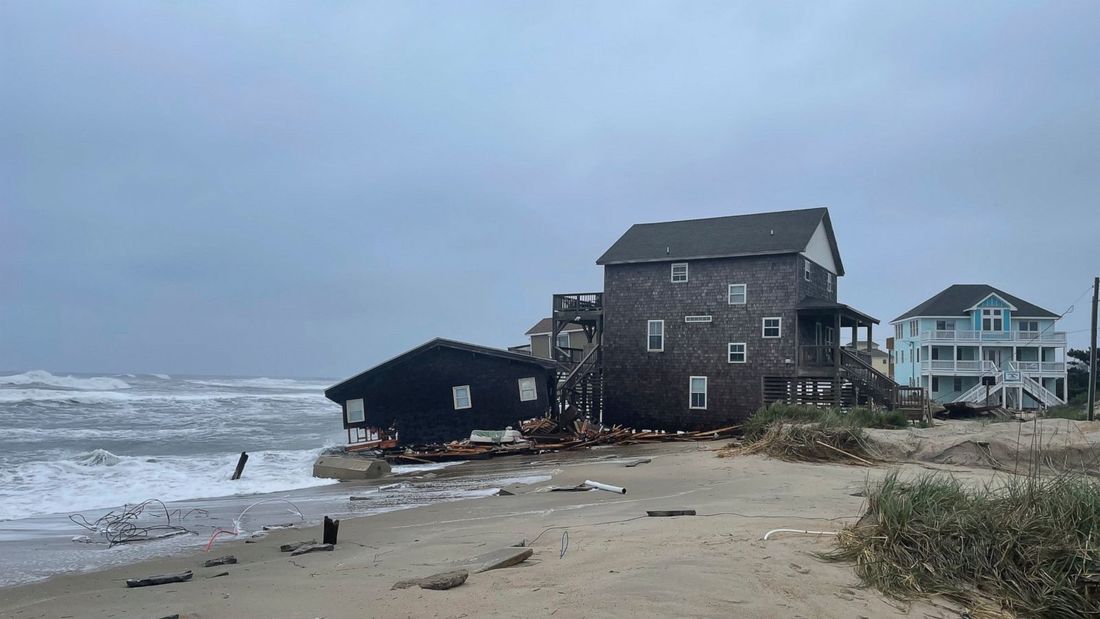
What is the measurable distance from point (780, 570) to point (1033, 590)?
5.81ft

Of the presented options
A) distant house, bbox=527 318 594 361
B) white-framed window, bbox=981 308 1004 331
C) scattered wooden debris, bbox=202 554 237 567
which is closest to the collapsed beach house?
distant house, bbox=527 318 594 361

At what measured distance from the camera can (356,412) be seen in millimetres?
29156

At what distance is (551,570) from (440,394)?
23708 mm

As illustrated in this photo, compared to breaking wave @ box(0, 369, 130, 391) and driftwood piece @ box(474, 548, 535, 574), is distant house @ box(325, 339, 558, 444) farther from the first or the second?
breaking wave @ box(0, 369, 130, 391)

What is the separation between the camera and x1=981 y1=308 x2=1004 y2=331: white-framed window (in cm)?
5112

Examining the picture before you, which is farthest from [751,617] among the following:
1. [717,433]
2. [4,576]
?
[717,433]

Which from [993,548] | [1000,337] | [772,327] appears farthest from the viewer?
[1000,337]

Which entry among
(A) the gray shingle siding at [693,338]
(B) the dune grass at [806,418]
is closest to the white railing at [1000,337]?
(A) the gray shingle siding at [693,338]

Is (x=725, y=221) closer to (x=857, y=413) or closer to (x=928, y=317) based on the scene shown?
(x=857, y=413)

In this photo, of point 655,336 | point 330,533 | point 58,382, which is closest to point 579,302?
point 655,336

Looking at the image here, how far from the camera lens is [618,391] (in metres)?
34.3

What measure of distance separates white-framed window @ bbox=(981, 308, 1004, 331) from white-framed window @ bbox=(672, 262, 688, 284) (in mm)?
29602

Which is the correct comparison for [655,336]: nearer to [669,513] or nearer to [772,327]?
[772,327]

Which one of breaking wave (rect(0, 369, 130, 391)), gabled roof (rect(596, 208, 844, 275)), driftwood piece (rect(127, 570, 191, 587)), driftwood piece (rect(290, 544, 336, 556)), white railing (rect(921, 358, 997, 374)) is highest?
gabled roof (rect(596, 208, 844, 275))
